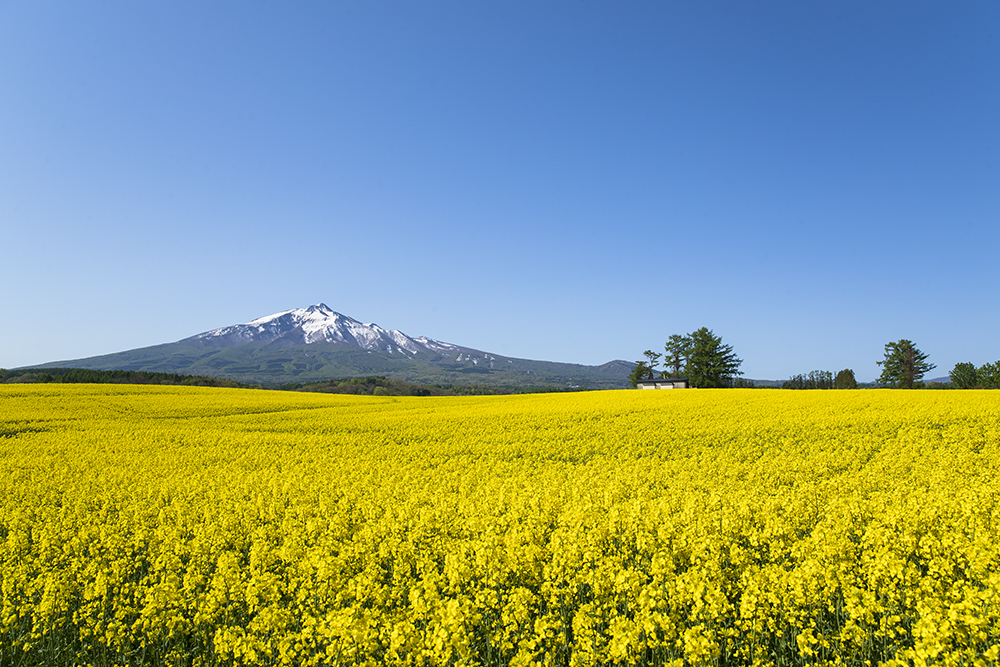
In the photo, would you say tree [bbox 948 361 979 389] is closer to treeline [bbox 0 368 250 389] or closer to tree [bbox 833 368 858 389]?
tree [bbox 833 368 858 389]

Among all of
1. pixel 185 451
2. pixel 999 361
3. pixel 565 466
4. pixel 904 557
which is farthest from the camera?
pixel 999 361

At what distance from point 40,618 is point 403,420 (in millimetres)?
24618

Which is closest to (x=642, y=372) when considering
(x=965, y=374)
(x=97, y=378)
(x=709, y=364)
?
(x=709, y=364)

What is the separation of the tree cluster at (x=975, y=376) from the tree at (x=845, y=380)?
850 inches

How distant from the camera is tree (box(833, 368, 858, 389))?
89875 millimetres

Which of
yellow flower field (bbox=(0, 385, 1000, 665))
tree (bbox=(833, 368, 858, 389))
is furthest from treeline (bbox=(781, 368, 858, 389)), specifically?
yellow flower field (bbox=(0, 385, 1000, 665))

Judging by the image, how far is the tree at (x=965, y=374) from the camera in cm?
10112

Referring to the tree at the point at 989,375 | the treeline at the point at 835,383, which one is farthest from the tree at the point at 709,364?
the tree at the point at 989,375

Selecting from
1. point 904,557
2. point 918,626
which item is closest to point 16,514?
point 918,626

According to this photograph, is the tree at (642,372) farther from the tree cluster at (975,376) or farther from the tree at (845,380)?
the tree cluster at (975,376)

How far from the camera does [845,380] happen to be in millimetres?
91000

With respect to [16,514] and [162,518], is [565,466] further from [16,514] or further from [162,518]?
[16,514]

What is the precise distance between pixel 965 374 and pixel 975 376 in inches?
63.6

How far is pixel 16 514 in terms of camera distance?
1029 centimetres
